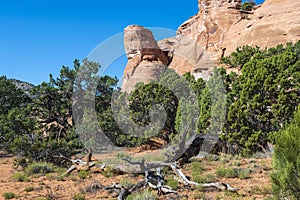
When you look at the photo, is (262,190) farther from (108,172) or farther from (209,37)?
(209,37)

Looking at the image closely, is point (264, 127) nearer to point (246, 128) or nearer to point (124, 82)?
point (246, 128)

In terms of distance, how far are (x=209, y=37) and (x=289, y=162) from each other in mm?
33711

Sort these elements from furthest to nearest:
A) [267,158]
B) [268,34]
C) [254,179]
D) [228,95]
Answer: [268,34] → [228,95] → [267,158] → [254,179]

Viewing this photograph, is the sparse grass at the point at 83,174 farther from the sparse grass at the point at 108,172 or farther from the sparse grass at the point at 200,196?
the sparse grass at the point at 200,196

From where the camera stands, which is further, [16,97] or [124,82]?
[124,82]

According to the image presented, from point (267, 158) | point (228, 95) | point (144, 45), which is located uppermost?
point (144, 45)

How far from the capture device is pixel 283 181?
5.39m

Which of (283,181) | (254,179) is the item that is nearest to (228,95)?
(254,179)

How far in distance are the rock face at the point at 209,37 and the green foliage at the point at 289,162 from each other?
2269 cm

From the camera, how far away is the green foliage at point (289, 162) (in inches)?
202

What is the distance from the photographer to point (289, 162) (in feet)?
17.3

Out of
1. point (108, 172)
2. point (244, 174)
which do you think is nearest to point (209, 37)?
point (244, 174)

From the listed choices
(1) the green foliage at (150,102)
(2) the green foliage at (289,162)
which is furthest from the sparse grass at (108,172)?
(1) the green foliage at (150,102)

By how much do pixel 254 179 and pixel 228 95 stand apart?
24.9ft
